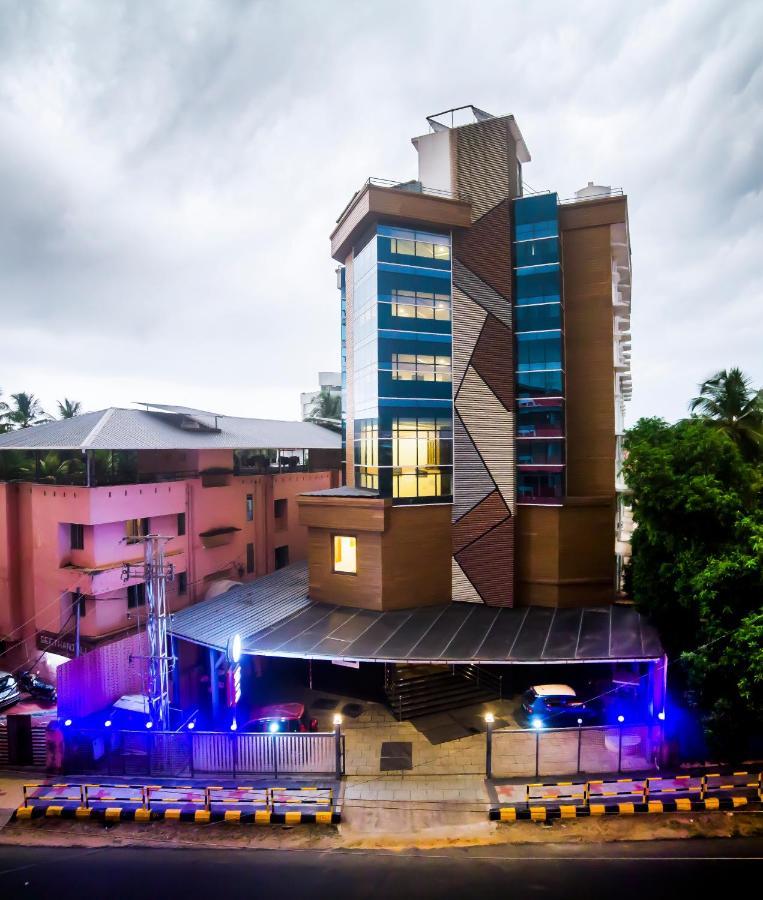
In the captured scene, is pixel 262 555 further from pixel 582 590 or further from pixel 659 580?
pixel 659 580

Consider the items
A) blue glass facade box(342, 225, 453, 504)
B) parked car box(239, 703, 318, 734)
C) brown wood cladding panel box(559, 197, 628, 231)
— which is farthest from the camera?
brown wood cladding panel box(559, 197, 628, 231)

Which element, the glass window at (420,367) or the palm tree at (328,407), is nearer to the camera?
the glass window at (420,367)

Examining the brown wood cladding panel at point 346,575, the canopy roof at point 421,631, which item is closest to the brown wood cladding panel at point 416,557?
the brown wood cladding panel at point 346,575

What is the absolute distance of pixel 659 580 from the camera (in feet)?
73.5

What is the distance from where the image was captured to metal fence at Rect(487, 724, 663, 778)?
679 inches

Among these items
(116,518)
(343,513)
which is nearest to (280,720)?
(343,513)

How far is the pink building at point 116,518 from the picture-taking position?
2492 centimetres

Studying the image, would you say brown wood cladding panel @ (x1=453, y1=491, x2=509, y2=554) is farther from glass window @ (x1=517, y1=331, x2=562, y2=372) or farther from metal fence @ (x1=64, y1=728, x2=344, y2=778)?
metal fence @ (x1=64, y1=728, x2=344, y2=778)

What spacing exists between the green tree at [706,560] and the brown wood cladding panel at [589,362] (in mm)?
2208

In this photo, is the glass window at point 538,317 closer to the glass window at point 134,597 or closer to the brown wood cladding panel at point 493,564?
the brown wood cladding panel at point 493,564

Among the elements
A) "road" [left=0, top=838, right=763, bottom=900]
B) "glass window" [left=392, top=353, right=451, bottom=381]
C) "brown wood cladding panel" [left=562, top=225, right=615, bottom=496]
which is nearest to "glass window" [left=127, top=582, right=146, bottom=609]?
"road" [left=0, top=838, right=763, bottom=900]

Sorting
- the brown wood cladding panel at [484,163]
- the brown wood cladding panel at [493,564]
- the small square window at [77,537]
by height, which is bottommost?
the brown wood cladding panel at [493,564]

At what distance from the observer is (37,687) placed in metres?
24.3

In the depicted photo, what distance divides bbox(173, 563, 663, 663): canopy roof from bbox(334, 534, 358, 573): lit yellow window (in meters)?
2.08
